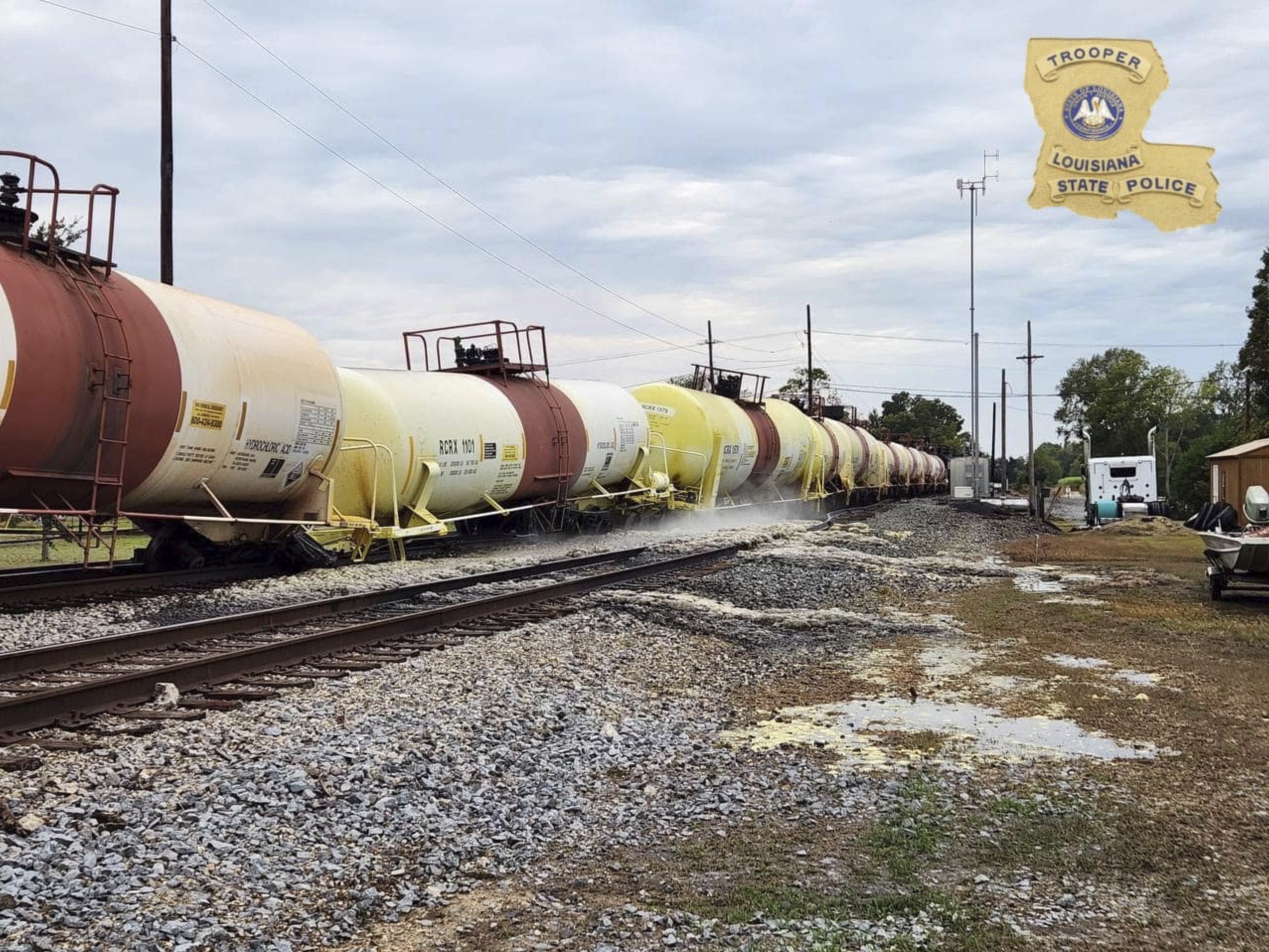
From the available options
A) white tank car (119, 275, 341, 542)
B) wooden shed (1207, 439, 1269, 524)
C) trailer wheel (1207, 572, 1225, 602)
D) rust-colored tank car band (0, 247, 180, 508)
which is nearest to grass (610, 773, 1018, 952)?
rust-colored tank car band (0, 247, 180, 508)

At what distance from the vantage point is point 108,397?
31.9 feet

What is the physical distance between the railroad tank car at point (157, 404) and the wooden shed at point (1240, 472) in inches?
478

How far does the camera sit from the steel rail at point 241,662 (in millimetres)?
5891

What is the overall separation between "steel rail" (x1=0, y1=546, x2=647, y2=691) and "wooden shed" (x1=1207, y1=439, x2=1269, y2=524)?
9806 mm

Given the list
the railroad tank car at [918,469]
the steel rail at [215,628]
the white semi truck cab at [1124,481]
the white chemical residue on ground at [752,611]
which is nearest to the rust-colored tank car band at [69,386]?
the steel rail at [215,628]

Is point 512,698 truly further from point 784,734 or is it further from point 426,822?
point 426,822

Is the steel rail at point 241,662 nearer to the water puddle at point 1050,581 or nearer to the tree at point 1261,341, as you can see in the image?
the water puddle at point 1050,581

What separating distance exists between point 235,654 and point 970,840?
504cm

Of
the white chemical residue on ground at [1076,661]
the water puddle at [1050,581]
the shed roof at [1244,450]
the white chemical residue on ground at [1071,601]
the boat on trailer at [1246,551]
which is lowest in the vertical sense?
the water puddle at [1050,581]

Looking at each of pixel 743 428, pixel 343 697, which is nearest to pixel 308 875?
pixel 343 697

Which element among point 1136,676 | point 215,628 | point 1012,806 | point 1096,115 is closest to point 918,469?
point 1136,676

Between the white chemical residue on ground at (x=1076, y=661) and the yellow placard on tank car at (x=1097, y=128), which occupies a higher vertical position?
the yellow placard on tank car at (x=1097, y=128)

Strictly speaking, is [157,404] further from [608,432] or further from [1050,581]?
[1050,581]

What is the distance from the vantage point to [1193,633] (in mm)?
11242
